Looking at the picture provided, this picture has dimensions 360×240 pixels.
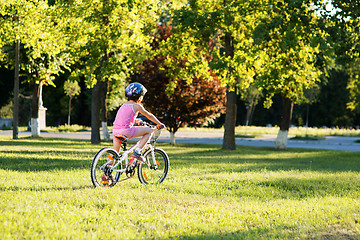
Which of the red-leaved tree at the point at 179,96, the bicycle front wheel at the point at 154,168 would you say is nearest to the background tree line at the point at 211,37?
the red-leaved tree at the point at 179,96

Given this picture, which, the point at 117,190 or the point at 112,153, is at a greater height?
the point at 112,153

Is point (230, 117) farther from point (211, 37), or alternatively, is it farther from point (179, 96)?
point (179, 96)

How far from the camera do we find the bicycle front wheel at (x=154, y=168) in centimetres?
802

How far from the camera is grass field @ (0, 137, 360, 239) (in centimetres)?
496

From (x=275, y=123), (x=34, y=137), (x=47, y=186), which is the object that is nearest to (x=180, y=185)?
(x=47, y=186)

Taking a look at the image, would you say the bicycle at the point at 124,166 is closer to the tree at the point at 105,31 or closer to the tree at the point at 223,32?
the tree at the point at 223,32

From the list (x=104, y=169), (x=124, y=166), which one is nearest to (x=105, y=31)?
(x=124, y=166)

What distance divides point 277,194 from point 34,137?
21.0 metres

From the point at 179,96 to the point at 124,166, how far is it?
17306mm

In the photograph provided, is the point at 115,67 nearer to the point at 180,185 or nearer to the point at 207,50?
the point at 207,50

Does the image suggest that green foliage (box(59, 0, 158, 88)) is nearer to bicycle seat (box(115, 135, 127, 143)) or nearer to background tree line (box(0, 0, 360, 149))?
background tree line (box(0, 0, 360, 149))

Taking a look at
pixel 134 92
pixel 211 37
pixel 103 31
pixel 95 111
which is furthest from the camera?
pixel 95 111

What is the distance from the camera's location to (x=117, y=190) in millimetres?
7277

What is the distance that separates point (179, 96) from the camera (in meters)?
24.8
